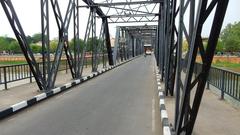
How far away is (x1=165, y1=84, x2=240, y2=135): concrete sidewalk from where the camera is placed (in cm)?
690

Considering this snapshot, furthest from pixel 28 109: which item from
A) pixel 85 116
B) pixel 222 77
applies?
pixel 222 77

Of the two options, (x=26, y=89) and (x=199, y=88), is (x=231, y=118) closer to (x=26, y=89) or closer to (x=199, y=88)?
(x=199, y=88)

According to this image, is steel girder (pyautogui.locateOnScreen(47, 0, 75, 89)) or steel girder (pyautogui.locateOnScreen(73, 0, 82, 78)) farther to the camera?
steel girder (pyautogui.locateOnScreen(73, 0, 82, 78))

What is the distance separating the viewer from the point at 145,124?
775 centimetres

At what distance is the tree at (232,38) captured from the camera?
366 feet

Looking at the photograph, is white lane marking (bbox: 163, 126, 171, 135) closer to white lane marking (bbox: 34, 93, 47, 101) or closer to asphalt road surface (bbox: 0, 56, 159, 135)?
asphalt road surface (bbox: 0, 56, 159, 135)

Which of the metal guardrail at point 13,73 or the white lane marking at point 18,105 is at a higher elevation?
the metal guardrail at point 13,73

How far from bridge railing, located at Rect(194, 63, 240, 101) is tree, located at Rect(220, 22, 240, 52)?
104m

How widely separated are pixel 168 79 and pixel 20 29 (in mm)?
5276

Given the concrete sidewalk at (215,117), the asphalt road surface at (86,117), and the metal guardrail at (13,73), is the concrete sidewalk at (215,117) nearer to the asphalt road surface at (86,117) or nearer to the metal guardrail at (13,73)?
the asphalt road surface at (86,117)

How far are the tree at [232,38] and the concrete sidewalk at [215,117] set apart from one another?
4186 inches

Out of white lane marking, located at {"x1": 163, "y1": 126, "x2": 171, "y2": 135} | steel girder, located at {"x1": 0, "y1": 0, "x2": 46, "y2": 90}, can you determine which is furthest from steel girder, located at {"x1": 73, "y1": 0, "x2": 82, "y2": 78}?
white lane marking, located at {"x1": 163, "y1": 126, "x2": 171, "y2": 135}

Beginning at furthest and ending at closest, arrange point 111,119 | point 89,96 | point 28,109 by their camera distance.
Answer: point 89,96 → point 28,109 → point 111,119

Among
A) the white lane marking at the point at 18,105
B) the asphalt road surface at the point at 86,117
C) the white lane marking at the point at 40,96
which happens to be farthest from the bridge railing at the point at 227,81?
the white lane marking at the point at 18,105
